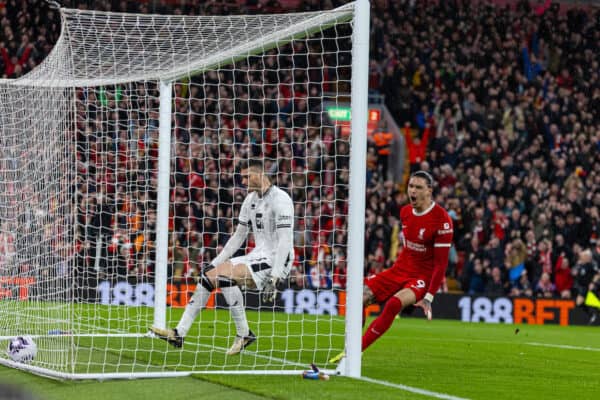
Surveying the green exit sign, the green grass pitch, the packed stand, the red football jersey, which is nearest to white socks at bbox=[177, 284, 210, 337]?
the green grass pitch

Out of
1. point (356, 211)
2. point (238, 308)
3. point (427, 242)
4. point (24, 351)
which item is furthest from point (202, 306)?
point (427, 242)

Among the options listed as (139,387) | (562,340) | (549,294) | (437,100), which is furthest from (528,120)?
(139,387)

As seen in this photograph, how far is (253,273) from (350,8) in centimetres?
270

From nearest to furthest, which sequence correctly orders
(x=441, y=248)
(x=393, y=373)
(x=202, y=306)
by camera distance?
(x=393, y=373) < (x=441, y=248) < (x=202, y=306)

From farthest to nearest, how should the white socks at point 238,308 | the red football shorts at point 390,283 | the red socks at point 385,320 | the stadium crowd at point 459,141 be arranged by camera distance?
the stadium crowd at point 459,141 → the white socks at point 238,308 → the red football shorts at point 390,283 → the red socks at point 385,320

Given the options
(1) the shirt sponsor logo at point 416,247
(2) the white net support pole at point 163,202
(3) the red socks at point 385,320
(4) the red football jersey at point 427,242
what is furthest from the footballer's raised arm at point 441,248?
(2) the white net support pole at point 163,202

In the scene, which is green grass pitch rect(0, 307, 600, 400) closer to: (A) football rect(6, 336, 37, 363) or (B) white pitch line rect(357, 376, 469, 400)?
(B) white pitch line rect(357, 376, 469, 400)

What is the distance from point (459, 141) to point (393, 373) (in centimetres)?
1752

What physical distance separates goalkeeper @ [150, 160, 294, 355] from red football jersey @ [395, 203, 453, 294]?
1.12 metres

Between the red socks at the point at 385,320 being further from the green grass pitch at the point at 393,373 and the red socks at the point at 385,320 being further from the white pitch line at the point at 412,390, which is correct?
the white pitch line at the point at 412,390

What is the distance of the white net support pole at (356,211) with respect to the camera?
27.7 ft

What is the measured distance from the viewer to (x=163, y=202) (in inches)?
473

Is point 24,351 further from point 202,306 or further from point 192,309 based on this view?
point 202,306

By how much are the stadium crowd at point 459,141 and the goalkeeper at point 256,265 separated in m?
7.57
